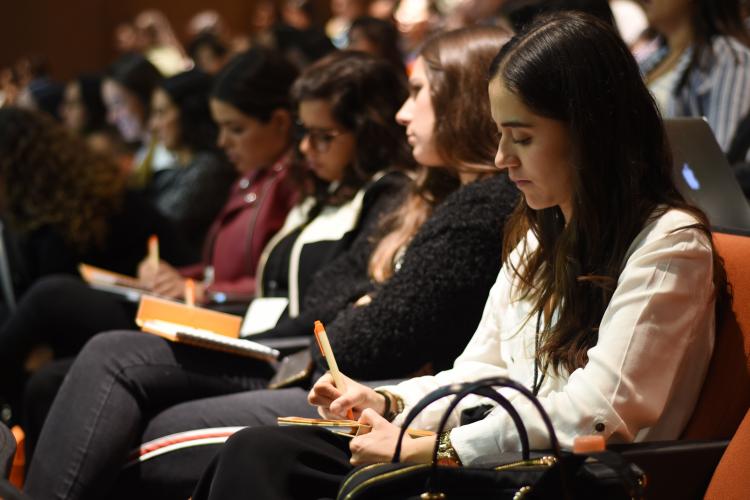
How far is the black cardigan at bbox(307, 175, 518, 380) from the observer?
2.03m

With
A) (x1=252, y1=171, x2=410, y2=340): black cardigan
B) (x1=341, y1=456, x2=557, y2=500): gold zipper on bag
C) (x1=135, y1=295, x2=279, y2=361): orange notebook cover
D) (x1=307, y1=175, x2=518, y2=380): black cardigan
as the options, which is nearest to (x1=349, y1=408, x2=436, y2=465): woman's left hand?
(x1=341, y1=456, x2=557, y2=500): gold zipper on bag

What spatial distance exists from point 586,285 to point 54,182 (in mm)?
2180

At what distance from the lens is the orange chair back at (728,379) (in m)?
1.56

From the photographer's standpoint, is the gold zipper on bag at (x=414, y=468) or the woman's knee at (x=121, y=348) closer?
the gold zipper on bag at (x=414, y=468)

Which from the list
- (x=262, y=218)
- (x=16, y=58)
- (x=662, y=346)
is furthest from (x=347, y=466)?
(x=16, y=58)

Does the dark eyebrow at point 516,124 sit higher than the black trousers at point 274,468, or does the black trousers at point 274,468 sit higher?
the dark eyebrow at point 516,124

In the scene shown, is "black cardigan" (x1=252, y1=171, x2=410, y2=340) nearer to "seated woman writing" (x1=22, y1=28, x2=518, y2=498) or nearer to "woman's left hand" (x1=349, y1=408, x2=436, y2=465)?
"seated woman writing" (x1=22, y1=28, x2=518, y2=498)

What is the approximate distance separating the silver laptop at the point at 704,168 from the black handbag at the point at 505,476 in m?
0.80

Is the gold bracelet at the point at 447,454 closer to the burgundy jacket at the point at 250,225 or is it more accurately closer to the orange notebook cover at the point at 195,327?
the orange notebook cover at the point at 195,327

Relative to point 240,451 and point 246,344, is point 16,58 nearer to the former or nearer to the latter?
point 246,344

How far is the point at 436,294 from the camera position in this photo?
2.04 m

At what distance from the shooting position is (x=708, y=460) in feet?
4.93

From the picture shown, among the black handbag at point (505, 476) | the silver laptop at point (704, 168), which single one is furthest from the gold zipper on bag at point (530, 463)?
the silver laptop at point (704, 168)

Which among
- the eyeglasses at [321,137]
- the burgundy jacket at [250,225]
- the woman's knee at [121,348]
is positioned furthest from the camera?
the burgundy jacket at [250,225]
